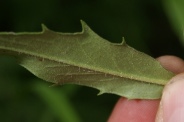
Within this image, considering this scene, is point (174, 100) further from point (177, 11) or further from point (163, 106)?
point (177, 11)

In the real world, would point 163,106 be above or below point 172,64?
below

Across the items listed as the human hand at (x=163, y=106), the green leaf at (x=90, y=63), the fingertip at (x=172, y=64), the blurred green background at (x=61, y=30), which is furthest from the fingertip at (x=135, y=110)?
the blurred green background at (x=61, y=30)

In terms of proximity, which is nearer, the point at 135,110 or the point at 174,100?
the point at 174,100

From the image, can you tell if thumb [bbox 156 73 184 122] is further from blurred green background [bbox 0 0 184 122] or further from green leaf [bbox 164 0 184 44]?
blurred green background [bbox 0 0 184 122]

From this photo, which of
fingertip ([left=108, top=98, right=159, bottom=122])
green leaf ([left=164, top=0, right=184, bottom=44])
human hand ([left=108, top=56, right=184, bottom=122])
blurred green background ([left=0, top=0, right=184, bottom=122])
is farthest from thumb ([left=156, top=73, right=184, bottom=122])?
blurred green background ([left=0, top=0, right=184, bottom=122])

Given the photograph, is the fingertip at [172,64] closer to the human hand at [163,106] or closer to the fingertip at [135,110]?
the human hand at [163,106]

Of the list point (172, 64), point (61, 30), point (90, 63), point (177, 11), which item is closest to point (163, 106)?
point (172, 64)
